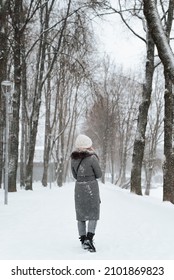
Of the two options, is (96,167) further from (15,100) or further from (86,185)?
(15,100)

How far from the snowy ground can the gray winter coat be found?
55 centimetres

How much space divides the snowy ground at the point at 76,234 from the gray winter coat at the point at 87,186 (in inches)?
21.5

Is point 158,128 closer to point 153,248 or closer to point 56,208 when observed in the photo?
point 56,208

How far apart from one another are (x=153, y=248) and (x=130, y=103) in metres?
39.5

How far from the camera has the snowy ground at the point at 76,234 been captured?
650cm

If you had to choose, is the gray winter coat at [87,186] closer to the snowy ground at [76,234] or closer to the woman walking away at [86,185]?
the woman walking away at [86,185]

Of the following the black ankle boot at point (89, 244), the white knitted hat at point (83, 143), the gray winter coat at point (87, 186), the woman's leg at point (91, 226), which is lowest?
the black ankle boot at point (89, 244)

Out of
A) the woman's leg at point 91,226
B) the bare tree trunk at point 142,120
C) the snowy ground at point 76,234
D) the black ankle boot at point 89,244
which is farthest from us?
the bare tree trunk at point 142,120

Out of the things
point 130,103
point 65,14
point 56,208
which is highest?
point 65,14

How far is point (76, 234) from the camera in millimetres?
8211

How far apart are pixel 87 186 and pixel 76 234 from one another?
1.53 metres

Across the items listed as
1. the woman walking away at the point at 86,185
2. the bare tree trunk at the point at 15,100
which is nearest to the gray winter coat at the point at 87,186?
the woman walking away at the point at 86,185
